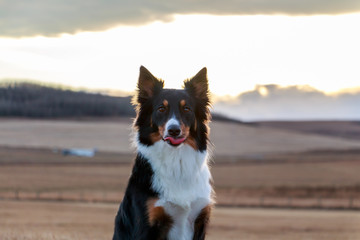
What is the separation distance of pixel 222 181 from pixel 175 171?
58.6m

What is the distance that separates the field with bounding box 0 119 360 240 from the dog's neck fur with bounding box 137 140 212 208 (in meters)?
6.61

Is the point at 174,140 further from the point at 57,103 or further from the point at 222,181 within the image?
the point at 57,103

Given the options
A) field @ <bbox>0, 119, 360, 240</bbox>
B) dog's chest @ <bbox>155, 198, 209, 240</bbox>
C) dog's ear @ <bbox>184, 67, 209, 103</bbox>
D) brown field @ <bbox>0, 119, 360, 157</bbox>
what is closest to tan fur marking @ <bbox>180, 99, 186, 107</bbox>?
dog's ear @ <bbox>184, 67, 209, 103</bbox>

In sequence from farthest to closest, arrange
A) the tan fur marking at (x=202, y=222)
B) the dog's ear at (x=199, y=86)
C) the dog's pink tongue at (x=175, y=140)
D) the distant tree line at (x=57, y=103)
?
the distant tree line at (x=57, y=103) < the dog's ear at (x=199, y=86) < the tan fur marking at (x=202, y=222) < the dog's pink tongue at (x=175, y=140)

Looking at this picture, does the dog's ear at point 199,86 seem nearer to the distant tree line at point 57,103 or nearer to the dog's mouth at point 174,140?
the dog's mouth at point 174,140

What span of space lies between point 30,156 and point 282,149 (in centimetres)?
3915

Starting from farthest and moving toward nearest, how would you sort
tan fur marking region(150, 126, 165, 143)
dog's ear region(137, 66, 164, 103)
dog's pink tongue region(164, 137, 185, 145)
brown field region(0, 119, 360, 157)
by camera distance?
brown field region(0, 119, 360, 157) → dog's ear region(137, 66, 164, 103) → tan fur marking region(150, 126, 165, 143) → dog's pink tongue region(164, 137, 185, 145)

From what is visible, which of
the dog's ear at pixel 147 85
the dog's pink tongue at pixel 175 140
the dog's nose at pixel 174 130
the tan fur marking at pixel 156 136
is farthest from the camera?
the dog's ear at pixel 147 85

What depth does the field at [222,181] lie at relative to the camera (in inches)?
1366

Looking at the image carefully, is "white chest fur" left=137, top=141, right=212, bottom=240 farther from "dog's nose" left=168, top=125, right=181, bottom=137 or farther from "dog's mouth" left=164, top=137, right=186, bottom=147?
"dog's nose" left=168, top=125, right=181, bottom=137

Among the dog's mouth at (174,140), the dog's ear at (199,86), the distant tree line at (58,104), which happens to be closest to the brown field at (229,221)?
the dog's ear at (199,86)

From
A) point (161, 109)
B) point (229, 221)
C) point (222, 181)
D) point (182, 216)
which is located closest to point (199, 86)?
point (161, 109)

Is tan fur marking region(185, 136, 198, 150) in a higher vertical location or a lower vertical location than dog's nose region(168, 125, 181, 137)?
lower

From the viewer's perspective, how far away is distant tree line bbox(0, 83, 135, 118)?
370ft
